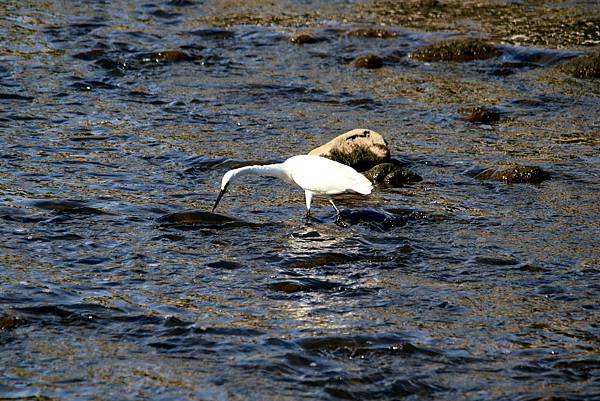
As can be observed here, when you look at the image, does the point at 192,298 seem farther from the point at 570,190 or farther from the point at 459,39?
the point at 459,39

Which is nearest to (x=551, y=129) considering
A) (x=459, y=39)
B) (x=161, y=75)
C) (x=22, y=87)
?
(x=459, y=39)

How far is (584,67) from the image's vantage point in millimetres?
12391

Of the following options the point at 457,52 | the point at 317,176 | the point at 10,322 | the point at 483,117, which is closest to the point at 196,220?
the point at 317,176

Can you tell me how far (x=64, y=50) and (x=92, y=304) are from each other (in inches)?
313

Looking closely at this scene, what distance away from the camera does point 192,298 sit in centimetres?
652

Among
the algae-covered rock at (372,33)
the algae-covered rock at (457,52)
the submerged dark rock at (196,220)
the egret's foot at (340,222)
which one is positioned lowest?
the egret's foot at (340,222)

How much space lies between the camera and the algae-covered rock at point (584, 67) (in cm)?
1233

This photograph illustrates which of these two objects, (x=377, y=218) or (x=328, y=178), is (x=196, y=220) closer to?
(x=328, y=178)

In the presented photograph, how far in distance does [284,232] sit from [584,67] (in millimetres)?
5941

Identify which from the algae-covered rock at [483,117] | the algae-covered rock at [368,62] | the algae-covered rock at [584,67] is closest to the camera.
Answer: the algae-covered rock at [483,117]

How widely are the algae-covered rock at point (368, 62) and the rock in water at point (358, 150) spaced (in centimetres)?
381

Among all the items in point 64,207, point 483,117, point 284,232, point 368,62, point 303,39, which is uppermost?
point 303,39

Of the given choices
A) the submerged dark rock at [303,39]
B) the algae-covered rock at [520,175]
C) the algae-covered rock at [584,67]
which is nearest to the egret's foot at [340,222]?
the algae-covered rock at [520,175]

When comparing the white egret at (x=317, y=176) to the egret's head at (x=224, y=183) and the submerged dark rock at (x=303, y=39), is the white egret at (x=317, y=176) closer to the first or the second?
the egret's head at (x=224, y=183)
